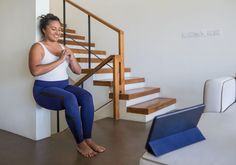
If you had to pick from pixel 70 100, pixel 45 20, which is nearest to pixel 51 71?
pixel 70 100

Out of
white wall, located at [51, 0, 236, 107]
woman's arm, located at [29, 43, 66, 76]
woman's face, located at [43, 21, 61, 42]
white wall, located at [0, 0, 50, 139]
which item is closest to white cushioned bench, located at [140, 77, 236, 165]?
woman's arm, located at [29, 43, 66, 76]

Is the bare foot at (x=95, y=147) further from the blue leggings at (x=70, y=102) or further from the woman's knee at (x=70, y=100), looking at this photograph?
the woman's knee at (x=70, y=100)

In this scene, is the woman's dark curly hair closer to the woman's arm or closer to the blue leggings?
the woman's arm

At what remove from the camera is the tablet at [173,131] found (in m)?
0.85

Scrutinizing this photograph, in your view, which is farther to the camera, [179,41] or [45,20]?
[179,41]

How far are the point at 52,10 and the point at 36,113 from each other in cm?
353

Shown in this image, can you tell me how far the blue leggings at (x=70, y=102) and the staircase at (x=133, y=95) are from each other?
1.08 m

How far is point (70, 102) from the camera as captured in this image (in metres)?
1.94

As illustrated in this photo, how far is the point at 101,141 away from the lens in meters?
2.31

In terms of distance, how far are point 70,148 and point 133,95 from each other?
1.32 m

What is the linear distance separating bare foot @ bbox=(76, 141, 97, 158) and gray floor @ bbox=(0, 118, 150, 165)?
0.11ft

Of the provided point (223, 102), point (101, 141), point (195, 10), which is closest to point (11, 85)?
point (101, 141)

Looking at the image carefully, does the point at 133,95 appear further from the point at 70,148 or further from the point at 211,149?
the point at 211,149

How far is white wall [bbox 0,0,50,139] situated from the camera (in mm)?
2285
